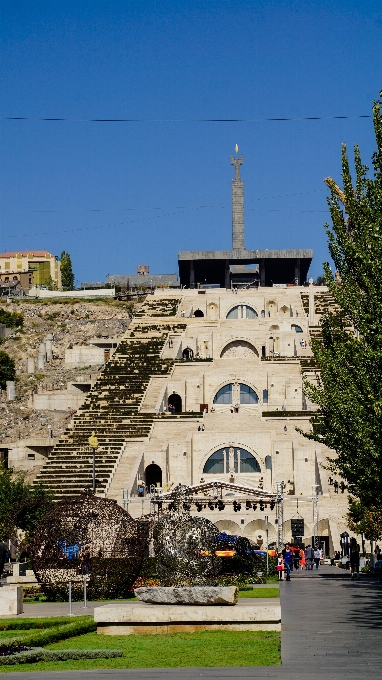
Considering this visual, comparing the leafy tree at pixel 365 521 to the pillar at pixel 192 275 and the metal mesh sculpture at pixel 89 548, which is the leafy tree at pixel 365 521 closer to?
the metal mesh sculpture at pixel 89 548

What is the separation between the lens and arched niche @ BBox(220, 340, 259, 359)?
82062 mm

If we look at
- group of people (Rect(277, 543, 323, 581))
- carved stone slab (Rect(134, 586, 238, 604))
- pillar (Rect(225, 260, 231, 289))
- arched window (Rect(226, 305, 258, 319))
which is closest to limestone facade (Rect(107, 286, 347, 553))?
group of people (Rect(277, 543, 323, 581))

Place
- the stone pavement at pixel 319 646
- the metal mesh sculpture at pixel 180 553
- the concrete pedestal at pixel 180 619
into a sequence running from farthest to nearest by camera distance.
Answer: the metal mesh sculpture at pixel 180 553 < the concrete pedestal at pixel 180 619 < the stone pavement at pixel 319 646

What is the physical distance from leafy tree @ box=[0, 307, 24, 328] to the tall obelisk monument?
64.4 ft

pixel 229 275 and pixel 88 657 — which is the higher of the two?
pixel 229 275

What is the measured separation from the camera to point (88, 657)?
700 inches

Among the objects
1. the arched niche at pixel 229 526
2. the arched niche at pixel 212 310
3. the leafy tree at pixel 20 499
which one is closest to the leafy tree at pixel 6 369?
the arched niche at pixel 212 310

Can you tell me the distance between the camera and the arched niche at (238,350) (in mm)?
82062

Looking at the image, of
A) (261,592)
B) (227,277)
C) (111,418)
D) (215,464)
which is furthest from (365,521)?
(227,277)

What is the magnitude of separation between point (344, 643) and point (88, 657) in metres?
3.95

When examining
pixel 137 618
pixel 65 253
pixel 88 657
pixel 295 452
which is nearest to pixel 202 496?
pixel 295 452

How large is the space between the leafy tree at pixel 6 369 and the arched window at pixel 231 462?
33207 millimetres

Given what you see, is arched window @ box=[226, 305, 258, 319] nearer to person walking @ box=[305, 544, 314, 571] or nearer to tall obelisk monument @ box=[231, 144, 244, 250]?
tall obelisk monument @ box=[231, 144, 244, 250]

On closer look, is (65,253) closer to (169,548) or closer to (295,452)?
(295,452)
